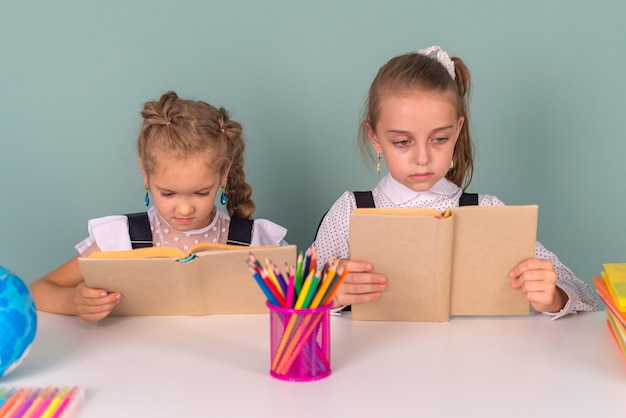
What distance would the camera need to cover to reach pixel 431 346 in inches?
56.4

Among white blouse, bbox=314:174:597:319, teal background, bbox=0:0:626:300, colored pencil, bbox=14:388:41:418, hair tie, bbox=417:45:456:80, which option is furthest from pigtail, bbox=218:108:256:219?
colored pencil, bbox=14:388:41:418

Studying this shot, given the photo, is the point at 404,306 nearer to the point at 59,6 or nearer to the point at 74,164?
the point at 74,164

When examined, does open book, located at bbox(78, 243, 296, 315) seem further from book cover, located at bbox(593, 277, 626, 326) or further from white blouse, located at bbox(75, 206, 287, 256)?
book cover, located at bbox(593, 277, 626, 326)

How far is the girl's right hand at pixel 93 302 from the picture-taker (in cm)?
156

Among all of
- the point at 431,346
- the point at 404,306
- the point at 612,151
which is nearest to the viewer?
the point at 431,346

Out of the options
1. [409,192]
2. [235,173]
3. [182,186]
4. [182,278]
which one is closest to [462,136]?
[409,192]

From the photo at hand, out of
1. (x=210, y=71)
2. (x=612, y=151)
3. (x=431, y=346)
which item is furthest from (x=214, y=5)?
(x=431, y=346)

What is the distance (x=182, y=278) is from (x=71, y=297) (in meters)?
0.26

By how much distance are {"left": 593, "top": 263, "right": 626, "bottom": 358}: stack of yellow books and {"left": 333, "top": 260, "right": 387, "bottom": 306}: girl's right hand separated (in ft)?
1.29

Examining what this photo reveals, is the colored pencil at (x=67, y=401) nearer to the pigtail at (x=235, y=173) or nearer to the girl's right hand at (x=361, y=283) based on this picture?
the girl's right hand at (x=361, y=283)

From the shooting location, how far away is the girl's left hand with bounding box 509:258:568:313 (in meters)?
1.55

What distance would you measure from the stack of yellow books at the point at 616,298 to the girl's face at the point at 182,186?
855 mm

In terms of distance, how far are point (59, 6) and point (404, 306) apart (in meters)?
1.44

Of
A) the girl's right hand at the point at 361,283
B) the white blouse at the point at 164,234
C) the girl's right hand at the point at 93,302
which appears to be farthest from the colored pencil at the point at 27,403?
the white blouse at the point at 164,234
